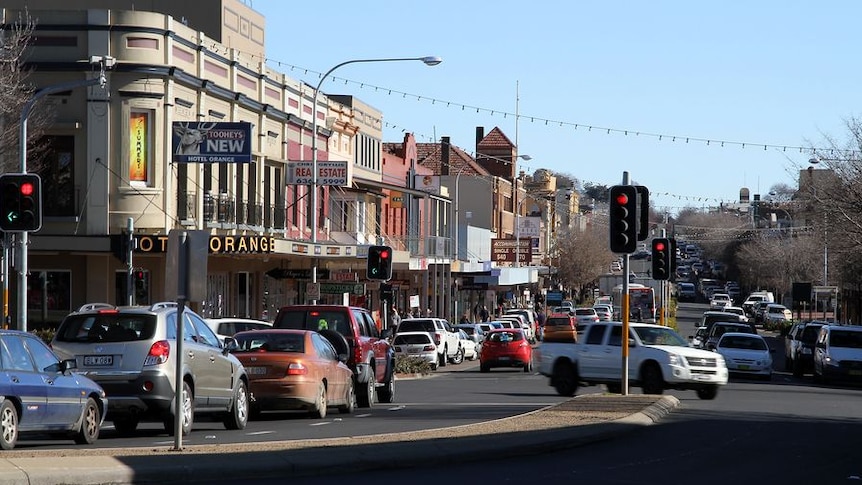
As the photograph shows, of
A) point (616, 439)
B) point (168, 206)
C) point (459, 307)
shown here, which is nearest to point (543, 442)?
point (616, 439)

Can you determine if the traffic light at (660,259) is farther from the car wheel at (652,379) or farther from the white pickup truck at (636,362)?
the car wheel at (652,379)

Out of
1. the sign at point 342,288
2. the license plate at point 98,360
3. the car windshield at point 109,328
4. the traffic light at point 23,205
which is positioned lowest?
the license plate at point 98,360

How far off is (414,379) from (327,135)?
53.6ft

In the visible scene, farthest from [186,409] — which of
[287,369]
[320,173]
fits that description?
[320,173]

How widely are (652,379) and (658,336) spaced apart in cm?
121

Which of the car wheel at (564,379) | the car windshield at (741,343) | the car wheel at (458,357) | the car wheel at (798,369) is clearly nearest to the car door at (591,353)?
the car wheel at (564,379)

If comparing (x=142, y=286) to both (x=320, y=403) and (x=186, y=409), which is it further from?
(x=186, y=409)

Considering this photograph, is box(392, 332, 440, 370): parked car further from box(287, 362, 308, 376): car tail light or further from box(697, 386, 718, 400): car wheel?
box(287, 362, 308, 376): car tail light

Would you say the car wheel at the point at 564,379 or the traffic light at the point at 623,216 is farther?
the car wheel at the point at 564,379

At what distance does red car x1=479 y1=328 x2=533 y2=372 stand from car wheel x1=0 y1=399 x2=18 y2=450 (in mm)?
29900

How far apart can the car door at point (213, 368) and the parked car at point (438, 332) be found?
28.4m

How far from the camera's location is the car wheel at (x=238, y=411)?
20.5m

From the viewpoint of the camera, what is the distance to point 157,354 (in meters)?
18.3

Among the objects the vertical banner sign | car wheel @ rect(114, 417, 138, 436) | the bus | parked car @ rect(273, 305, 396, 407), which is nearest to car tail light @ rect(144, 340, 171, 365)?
car wheel @ rect(114, 417, 138, 436)
